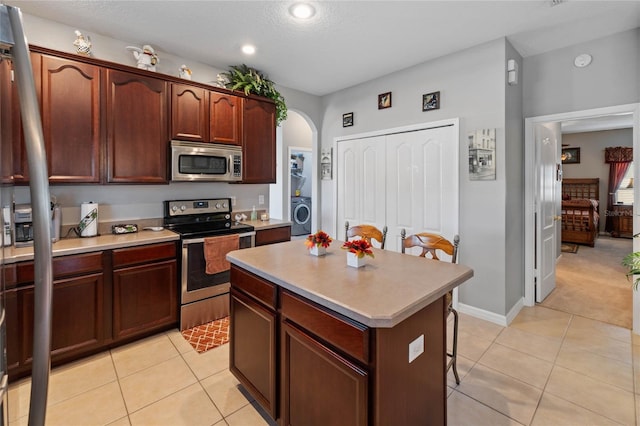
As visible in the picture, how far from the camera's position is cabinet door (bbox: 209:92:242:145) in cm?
327

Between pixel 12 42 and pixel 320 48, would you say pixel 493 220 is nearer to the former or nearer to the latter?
pixel 320 48

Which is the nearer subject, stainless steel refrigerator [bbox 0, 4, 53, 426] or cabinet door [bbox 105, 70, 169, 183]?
stainless steel refrigerator [bbox 0, 4, 53, 426]

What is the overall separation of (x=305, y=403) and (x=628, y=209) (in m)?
9.39

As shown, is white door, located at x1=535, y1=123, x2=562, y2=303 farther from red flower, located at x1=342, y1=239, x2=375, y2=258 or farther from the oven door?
the oven door

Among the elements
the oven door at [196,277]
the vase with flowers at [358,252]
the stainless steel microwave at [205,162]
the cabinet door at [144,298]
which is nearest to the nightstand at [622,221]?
the vase with flowers at [358,252]

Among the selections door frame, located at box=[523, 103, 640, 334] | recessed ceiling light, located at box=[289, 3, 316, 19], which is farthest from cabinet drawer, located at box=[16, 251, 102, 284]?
door frame, located at box=[523, 103, 640, 334]

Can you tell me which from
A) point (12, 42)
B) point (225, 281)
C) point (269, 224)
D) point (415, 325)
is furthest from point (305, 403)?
Result: point (269, 224)

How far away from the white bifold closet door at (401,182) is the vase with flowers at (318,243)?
192 cm

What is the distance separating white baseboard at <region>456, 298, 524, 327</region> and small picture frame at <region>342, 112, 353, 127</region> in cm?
269

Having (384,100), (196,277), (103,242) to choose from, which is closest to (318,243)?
(196,277)

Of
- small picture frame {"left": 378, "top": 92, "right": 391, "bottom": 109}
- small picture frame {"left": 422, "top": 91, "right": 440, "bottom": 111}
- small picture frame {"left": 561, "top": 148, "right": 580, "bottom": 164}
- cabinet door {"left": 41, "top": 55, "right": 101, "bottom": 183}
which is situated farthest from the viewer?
small picture frame {"left": 561, "top": 148, "right": 580, "bottom": 164}

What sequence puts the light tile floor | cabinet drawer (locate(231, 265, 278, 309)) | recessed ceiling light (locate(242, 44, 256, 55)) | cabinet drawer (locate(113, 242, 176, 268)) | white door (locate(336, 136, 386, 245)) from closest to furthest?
cabinet drawer (locate(231, 265, 278, 309)) < the light tile floor < cabinet drawer (locate(113, 242, 176, 268)) < recessed ceiling light (locate(242, 44, 256, 55)) < white door (locate(336, 136, 386, 245))

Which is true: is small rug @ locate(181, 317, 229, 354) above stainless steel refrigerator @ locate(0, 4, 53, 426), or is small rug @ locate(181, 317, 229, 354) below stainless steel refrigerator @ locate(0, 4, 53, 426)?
below

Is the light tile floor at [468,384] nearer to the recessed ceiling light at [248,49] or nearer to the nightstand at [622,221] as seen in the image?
the recessed ceiling light at [248,49]
